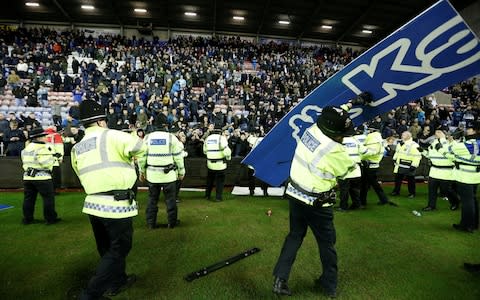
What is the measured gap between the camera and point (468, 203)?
4.81 m

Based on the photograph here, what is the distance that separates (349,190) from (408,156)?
2.42 metres

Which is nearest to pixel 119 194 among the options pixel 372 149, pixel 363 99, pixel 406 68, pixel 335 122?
pixel 335 122

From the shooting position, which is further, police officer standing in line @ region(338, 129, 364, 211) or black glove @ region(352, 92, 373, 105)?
police officer standing in line @ region(338, 129, 364, 211)

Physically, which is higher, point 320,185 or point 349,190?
point 320,185

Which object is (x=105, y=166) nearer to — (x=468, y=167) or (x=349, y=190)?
(x=468, y=167)

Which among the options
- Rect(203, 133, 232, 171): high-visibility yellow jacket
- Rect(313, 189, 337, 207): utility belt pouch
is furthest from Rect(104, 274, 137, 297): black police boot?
Rect(203, 133, 232, 171): high-visibility yellow jacket

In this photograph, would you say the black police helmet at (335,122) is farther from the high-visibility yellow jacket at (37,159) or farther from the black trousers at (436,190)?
the high-visibility yellow jacket at (37,159)

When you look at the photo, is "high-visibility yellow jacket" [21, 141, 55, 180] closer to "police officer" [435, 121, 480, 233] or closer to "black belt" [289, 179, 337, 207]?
"black belt" [289, 179, 337, 207]

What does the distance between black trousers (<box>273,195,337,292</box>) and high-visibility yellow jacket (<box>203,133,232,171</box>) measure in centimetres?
411

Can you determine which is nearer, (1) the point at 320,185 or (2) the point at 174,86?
(1) the point at 320,185

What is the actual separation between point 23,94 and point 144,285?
14.0 m

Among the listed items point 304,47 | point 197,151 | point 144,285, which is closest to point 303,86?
point 304,47

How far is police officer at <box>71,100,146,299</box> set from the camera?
2.60 meters

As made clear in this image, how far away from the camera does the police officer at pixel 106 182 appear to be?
8.53ft
